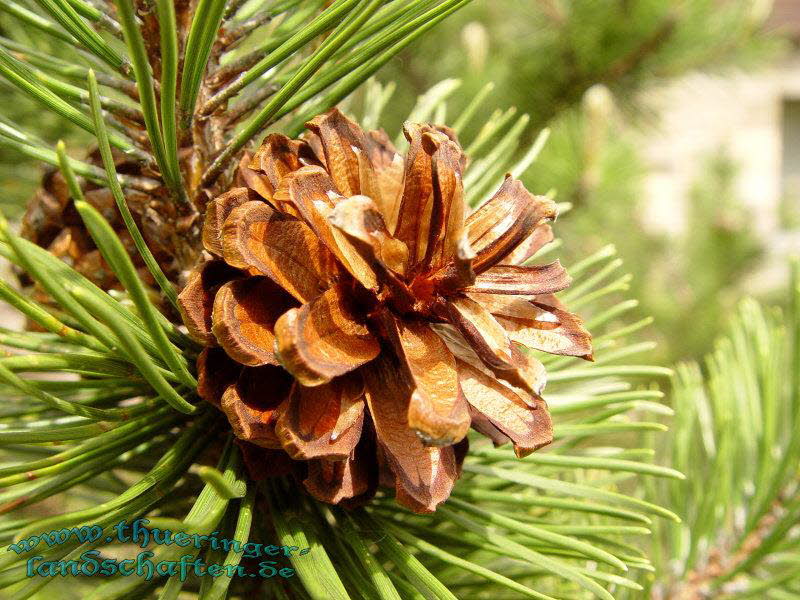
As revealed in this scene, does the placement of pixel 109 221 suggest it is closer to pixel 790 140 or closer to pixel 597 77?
pixel 597 77

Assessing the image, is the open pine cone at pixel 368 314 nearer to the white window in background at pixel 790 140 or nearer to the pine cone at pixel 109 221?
the pine cone at pixel 109 221

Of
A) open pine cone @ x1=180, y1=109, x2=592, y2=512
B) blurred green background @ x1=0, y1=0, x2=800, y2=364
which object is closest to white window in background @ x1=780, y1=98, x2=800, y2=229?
blurred green background @ x1=0, y1=0, x2=800, y2=364

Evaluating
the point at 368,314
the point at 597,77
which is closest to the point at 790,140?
the point at 597,77

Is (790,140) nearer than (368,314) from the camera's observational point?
No

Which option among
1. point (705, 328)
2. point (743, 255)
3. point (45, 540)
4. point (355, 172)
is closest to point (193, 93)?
point (355, 172)

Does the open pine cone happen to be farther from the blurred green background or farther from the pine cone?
the blurred green background

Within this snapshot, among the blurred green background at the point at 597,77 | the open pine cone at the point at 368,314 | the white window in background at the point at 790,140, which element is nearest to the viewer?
the open pine cone at the point at 368,314

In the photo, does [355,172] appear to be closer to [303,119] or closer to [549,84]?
[303,119]

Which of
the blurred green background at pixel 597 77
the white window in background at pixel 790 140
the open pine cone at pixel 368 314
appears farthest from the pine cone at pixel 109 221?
the white window in background at pixel 790 140

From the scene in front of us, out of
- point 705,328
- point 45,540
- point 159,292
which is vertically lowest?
point 45,540
